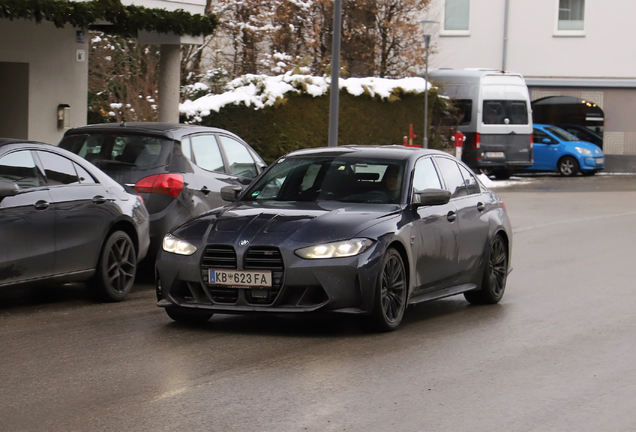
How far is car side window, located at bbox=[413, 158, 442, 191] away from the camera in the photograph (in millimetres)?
9336

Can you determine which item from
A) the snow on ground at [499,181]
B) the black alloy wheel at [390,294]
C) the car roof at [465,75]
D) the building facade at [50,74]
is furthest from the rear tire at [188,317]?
the car roof at [465,75]

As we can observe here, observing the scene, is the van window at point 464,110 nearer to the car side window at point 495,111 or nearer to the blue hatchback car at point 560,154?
the car side window at point 495,111

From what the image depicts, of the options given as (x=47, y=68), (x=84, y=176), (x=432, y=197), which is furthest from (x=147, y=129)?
(x=47, y=68)

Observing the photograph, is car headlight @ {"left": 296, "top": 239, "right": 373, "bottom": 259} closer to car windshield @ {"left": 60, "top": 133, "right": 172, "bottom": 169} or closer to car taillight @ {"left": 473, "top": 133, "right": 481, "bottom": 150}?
car windshield @ {"left": 60, "top": 133, "right": 172, "bottom": 169}

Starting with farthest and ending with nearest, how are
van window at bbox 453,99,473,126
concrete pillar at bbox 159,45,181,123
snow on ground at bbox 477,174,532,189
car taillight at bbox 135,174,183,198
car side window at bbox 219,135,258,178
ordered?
van window at bbox 453,99,473,126, snow on ground at bbox 477,174,532,189, concrete pillar at bbox 159,45,181,123, car side window at bbox 219,135,258,178, car taillight at bbox 135,174,183,198

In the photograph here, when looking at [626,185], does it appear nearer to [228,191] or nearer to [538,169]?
[538,169]

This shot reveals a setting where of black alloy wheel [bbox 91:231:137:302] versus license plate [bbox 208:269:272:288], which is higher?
license plate [bbox 208:269:272:288]

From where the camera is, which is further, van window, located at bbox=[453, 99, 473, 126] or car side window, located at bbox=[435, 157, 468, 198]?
van window, located at bbox=[453, 99, 473, 126]

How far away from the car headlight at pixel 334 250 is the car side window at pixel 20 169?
274cm

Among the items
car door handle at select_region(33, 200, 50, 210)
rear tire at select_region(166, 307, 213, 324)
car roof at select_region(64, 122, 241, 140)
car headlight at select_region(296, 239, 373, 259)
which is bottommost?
rear tire at select_region(166, 307, 213, 324)

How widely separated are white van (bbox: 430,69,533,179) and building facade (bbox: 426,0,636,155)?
9513mm

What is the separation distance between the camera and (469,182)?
1051 centimetres

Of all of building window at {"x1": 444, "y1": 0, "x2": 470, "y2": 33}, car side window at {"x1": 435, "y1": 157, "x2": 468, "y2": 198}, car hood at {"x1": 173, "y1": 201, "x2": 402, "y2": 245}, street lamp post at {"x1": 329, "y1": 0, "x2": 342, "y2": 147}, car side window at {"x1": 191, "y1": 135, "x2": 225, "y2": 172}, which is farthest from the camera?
building window at {"x1": 444, "y1": 0, "x2": 470, "y2": 33}

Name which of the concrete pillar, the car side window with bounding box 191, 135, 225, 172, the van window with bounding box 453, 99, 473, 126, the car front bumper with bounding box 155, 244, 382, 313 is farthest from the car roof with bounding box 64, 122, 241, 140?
the van window with bounding box 453, 99, 473, 126
